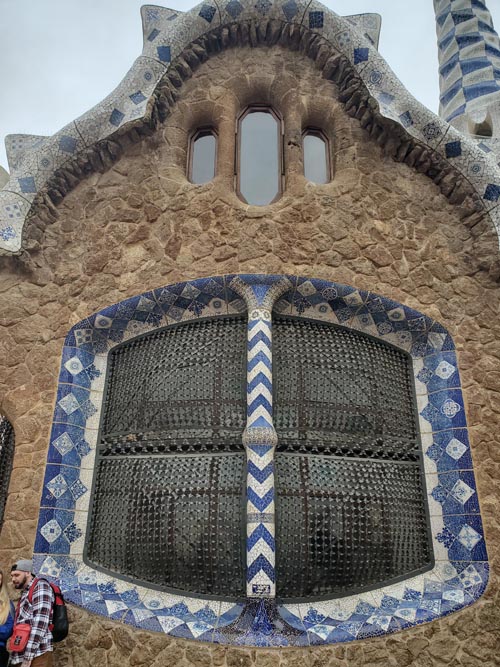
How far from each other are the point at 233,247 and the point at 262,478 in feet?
5.77

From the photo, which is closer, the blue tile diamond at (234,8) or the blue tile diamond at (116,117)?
the blue tile diamond at (116,117)

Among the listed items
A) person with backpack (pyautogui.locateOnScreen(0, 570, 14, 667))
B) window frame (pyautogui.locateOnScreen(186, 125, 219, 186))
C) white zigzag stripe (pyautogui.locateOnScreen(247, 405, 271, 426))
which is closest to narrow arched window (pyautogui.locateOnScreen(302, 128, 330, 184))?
window frame (pyautogui.locateOnScreen(186, 125, 219, 186))

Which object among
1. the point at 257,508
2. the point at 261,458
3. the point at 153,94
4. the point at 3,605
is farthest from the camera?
the point at 153,94

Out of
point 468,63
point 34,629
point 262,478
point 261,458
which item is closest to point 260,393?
point 261,458

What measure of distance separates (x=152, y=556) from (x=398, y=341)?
94.5 inches

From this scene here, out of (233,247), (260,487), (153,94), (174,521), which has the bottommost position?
(174,521)

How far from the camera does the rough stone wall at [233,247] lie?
423cm

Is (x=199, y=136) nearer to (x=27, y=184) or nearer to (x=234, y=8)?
(x=234, y=8)

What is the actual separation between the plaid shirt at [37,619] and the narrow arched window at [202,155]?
3.35m

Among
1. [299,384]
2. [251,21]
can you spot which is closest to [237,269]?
[299,384]

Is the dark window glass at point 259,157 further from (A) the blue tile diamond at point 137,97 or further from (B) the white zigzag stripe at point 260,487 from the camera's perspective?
(B) the white zigzag stripe at point 260,487

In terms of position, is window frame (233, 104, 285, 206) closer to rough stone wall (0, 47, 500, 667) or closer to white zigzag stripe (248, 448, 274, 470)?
rough stone wall (0, 47, 500, 667)

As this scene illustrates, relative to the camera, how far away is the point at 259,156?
514cm

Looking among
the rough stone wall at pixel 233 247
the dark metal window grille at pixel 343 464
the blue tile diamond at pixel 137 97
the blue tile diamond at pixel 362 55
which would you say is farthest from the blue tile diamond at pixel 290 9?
the dark metal window grille at pixel 343 464
